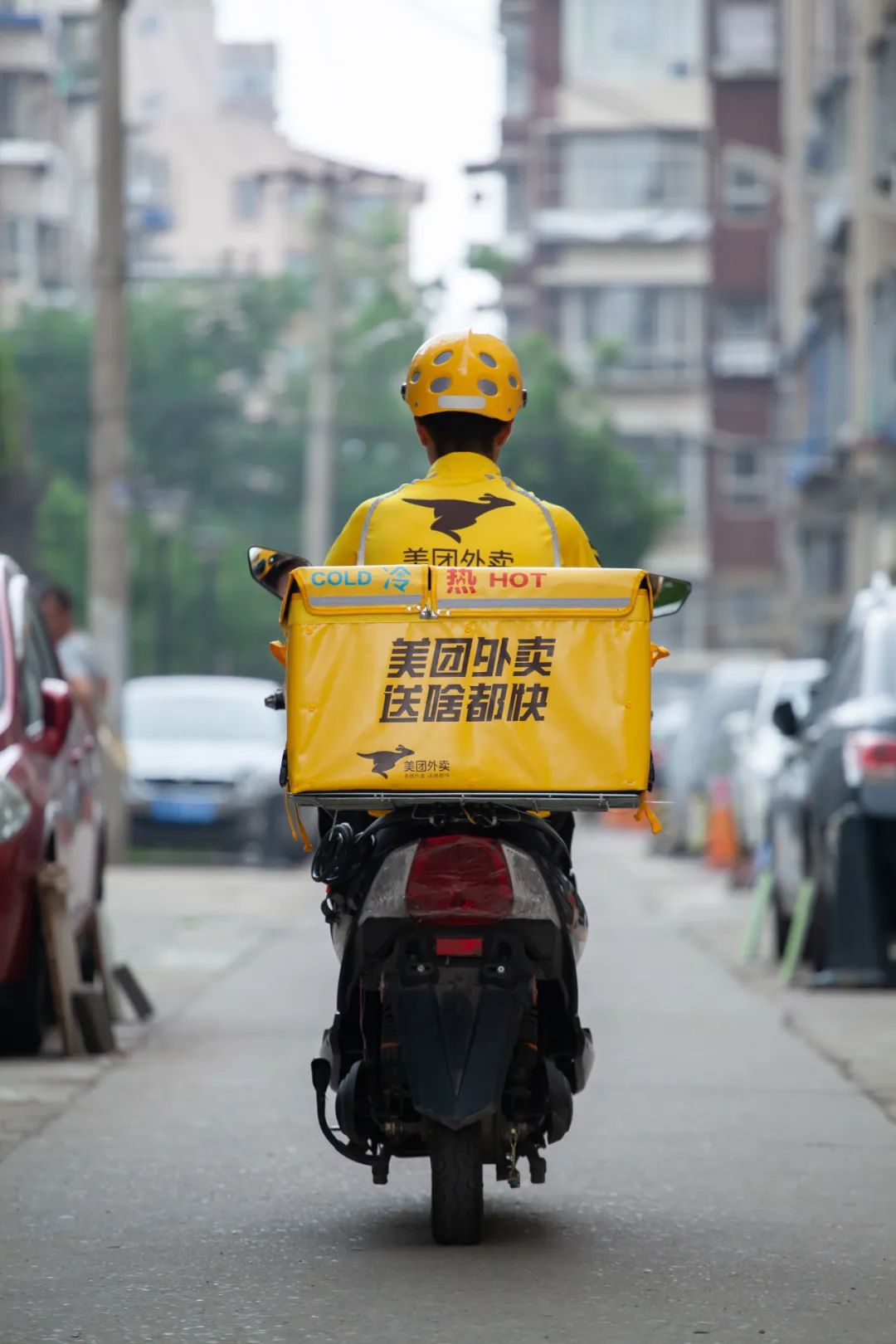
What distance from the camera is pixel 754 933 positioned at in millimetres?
15766

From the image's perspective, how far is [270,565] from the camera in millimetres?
6406

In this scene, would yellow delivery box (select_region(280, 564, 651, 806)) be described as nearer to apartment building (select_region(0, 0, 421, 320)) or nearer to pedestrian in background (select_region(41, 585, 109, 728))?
pedestrian in background (select_region(41, 585, 109, 728))

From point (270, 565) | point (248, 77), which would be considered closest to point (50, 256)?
point (248, 77)

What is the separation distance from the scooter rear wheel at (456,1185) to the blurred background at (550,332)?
27.8 feet

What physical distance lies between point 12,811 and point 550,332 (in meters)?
69.5

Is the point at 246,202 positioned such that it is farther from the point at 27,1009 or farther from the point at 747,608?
the point at 27,1009

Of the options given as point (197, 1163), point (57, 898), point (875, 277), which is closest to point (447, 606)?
point (197, 1163)

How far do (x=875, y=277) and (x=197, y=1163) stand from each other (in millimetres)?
31883

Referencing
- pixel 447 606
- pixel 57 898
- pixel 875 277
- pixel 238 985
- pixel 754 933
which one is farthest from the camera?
pixel 875 277

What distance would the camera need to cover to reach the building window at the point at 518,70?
270ft

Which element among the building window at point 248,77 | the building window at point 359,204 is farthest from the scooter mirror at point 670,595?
the building window at point 248,77

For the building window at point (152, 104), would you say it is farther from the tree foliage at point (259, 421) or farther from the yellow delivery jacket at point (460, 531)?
the yellow delivery jacket at point (460, 531)

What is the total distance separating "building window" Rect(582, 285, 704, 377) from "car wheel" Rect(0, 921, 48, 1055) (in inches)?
2654

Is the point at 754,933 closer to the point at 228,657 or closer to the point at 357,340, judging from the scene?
the point at 228,657
